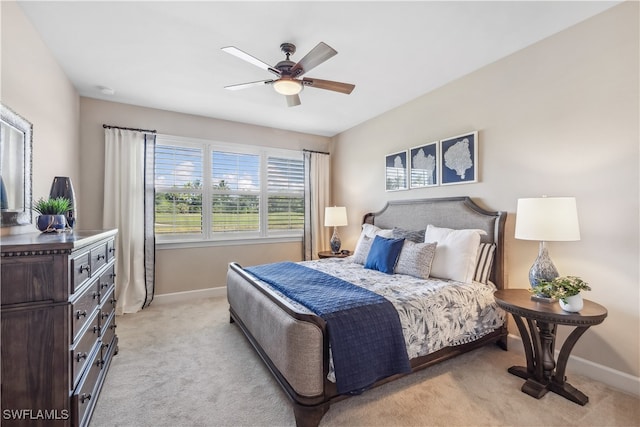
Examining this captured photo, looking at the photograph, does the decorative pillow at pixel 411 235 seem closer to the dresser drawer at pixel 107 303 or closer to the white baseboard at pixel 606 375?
the white baseboard at pixel 606 375

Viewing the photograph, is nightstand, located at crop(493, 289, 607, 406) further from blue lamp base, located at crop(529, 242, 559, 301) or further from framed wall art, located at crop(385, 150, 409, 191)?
framed wall art, located at crop(385, 150, 409, 191)

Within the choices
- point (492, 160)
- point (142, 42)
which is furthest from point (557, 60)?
point (142, 42)

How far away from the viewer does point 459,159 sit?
3146 mm

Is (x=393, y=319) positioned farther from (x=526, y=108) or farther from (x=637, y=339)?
(x=526, y=108)

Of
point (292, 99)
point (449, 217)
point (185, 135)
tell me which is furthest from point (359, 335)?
point (185, 135)

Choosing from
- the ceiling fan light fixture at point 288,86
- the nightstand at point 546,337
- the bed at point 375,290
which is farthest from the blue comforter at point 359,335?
the ceiling fan light fixture at point 288,86

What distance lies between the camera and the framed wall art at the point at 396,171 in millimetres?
3848

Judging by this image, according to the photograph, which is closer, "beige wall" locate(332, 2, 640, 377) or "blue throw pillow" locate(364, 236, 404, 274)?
"beige wall" locate(332, 2, 640, 377)

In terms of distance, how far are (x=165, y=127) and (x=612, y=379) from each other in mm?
5320

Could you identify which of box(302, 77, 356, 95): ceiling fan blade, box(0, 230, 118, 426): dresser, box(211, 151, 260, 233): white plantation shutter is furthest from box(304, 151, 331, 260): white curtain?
box(0, 230, 118, 426): dresser

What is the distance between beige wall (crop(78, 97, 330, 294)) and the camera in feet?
11.9

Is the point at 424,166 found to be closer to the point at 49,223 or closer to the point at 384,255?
the point at 384,255

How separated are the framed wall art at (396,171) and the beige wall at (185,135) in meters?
1.68

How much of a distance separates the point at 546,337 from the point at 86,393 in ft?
9.80
